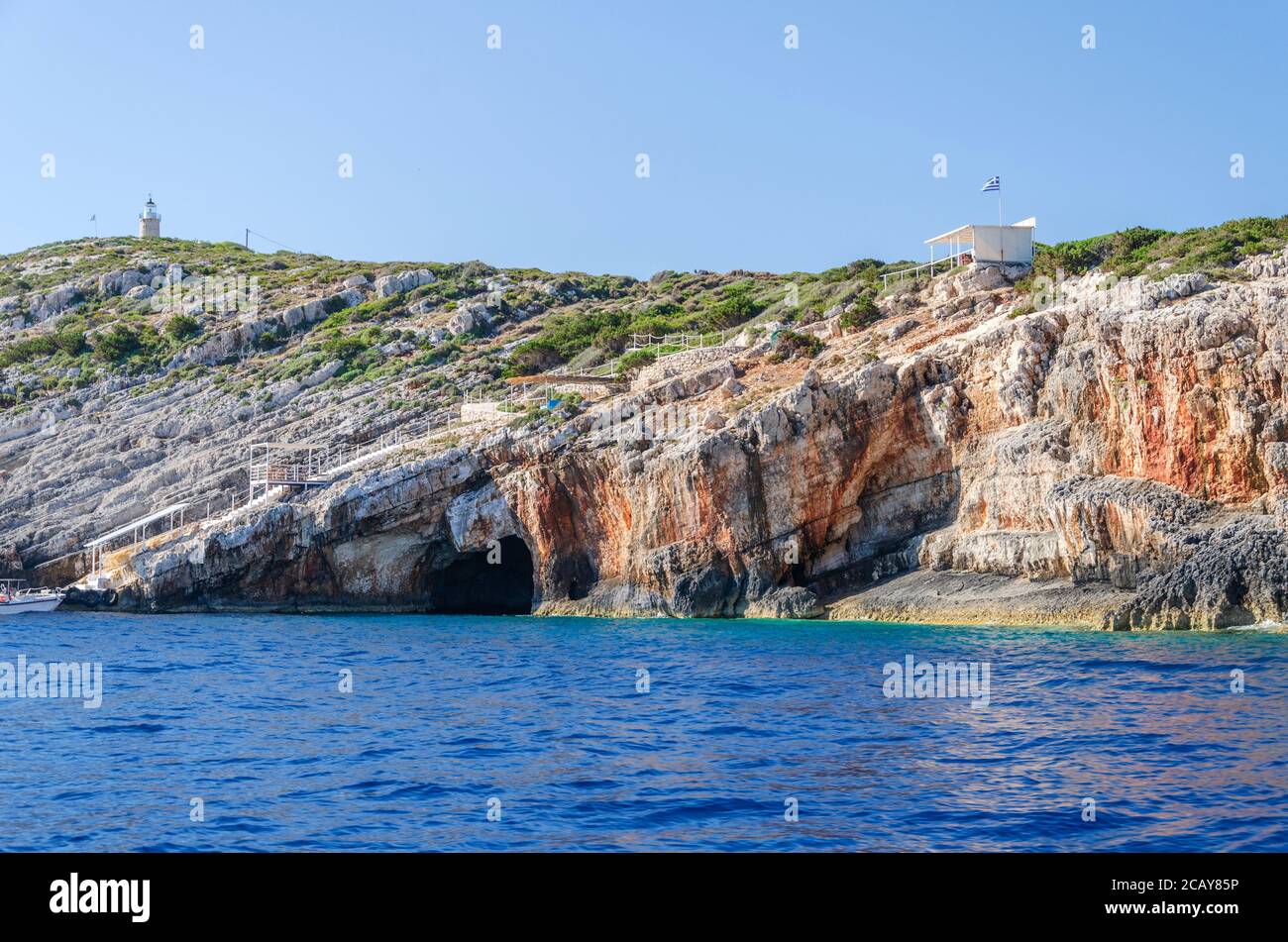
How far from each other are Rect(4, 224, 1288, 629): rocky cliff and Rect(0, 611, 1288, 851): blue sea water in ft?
21.0

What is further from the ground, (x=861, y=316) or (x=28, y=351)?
(x=28, y=351)

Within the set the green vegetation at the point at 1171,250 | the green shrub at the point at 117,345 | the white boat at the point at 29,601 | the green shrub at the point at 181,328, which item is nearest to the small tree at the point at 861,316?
the green vegetation at the point at 1171,250

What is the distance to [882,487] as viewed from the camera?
163 feet

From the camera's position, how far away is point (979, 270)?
197ft

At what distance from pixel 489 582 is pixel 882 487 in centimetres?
2197

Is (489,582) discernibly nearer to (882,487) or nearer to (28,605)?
(28,605)

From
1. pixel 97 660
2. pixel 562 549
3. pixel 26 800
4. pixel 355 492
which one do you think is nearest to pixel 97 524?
pixel 355 492

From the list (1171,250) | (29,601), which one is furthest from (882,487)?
(29,601)

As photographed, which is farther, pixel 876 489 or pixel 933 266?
pixel 933 266

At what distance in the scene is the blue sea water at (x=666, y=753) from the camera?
586 inches

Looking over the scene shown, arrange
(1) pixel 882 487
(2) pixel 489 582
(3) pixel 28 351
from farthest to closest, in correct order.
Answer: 1. (3) pixel 28 351
2. (2) pixel 489 582
3. (1) pixel 882 487

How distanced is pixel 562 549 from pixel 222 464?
23185 mm

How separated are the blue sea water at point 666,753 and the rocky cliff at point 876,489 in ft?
21.0
